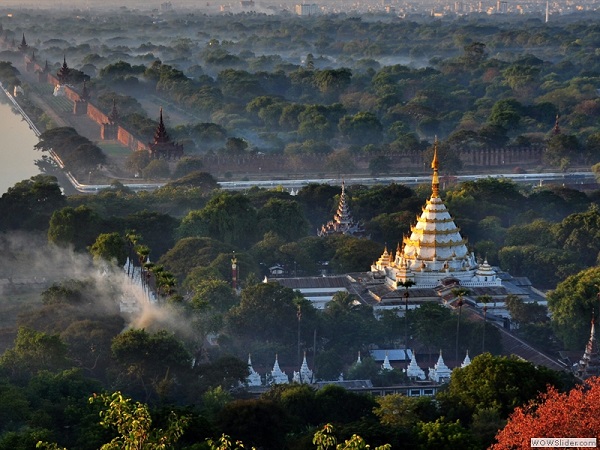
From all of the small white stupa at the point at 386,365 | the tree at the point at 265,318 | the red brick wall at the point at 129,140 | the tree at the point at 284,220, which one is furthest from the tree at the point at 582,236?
the red brick wall at the point at 129,140

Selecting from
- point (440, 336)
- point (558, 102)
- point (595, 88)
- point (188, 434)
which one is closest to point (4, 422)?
point (188, 434)

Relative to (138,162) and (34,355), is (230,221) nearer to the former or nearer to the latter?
(34,355)

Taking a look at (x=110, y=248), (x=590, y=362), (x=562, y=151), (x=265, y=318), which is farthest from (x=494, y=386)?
(x=562, y=151)

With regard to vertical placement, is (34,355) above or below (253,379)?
above

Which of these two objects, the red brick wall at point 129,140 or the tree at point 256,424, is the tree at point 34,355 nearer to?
the tree at point 256,424

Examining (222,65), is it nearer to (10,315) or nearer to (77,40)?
(77,40)

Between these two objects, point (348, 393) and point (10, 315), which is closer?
point (348, 393)
